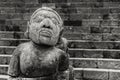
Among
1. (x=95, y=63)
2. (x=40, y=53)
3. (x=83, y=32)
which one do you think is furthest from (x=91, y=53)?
(x=40, y=53)

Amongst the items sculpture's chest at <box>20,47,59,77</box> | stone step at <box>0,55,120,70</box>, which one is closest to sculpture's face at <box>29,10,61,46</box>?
sculpture's chest at <box>20,47,59,77</box>

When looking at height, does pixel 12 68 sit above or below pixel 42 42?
below

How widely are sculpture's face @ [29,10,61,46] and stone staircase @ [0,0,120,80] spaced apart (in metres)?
2.46

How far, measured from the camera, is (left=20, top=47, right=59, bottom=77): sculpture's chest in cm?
325

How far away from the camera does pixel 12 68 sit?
3385mm

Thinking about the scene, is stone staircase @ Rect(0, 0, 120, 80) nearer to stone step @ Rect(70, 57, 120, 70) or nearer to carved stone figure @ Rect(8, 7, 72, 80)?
stone step @ Rect(70, 57, 120, 70)

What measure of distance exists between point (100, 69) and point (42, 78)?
286 centimetres

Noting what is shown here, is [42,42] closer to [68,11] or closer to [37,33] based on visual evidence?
[37,33]

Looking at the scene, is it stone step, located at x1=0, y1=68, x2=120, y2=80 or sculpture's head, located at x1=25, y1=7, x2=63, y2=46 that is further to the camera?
stone step, located at x1=0, y1=68, x2=120, y2=80

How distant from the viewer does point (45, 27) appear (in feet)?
10.7

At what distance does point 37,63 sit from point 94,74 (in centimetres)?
263

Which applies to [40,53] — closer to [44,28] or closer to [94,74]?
[44,28]

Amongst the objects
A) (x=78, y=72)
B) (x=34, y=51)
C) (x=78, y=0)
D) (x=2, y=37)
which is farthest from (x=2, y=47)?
(x=78, y=0)

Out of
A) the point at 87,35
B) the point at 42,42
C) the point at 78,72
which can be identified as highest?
the point at 42,42
